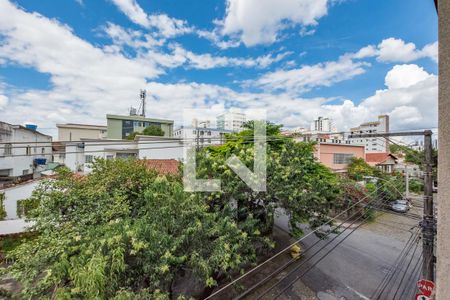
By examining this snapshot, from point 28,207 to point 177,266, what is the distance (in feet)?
28.5

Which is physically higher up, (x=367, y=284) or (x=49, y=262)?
(x=49, y=262)

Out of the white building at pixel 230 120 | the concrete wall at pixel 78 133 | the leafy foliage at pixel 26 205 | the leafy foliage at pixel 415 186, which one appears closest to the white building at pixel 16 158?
the leafy foliage at pixel 26 205

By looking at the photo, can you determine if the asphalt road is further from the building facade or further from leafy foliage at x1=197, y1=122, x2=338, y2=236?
the building facade

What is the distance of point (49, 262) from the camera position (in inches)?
142

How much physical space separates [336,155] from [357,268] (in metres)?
13.3

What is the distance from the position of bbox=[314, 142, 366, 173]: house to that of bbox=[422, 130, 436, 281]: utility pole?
13810mm

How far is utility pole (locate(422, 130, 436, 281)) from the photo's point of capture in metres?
4.04

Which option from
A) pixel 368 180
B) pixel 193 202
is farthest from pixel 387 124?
pixel 193 202

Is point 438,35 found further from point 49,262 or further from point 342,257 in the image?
point 342,257

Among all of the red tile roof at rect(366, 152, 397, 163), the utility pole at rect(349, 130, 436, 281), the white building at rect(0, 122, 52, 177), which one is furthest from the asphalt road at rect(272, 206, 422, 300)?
the red tile roof at rect(366, 152, 397, 163)

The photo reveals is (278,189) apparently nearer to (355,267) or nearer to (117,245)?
(117,245)

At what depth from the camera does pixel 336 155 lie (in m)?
18.8

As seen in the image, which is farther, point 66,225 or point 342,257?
point 342,257

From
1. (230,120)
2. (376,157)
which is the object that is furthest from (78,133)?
(376,157)
